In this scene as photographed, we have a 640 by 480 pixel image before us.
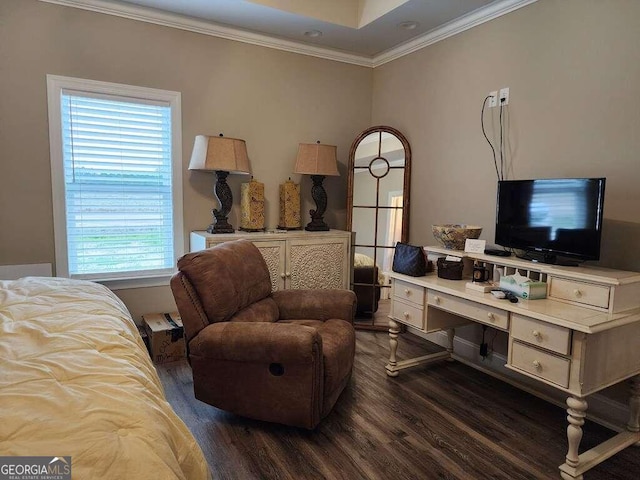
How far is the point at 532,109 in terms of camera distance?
2.80 meters

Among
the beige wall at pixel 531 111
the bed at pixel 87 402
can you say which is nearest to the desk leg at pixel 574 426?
the beige wall at pixel 531 111

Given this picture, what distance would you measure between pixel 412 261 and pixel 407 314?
1.22ft

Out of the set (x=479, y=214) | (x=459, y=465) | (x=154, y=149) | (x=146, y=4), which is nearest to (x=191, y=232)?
(x=154, y=149)

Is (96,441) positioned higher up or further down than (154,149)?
further down

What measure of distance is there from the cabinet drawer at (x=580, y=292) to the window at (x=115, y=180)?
2.78 m

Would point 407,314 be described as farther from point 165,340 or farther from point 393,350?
point 165,340

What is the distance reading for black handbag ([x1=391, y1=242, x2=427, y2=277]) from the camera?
2838 millimetres

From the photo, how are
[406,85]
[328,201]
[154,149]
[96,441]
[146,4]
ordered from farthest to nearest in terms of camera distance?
[328,201] → [406,85] → [154,149] → [146,4] → [96,441]

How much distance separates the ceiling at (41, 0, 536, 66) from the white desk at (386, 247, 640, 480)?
1.96 m

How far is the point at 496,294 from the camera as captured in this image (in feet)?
7.52

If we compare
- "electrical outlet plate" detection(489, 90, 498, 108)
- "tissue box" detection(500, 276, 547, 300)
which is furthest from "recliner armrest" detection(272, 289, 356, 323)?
"electrical outlet plate" detection(489, 90, 498, 108)

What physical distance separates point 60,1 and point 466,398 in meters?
3.91

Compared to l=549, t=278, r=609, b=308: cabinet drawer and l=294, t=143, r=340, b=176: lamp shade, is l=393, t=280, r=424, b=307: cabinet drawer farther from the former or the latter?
l=294, t=143, r=340, b=176: lamp shade

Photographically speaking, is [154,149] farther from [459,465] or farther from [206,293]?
[459,465]
